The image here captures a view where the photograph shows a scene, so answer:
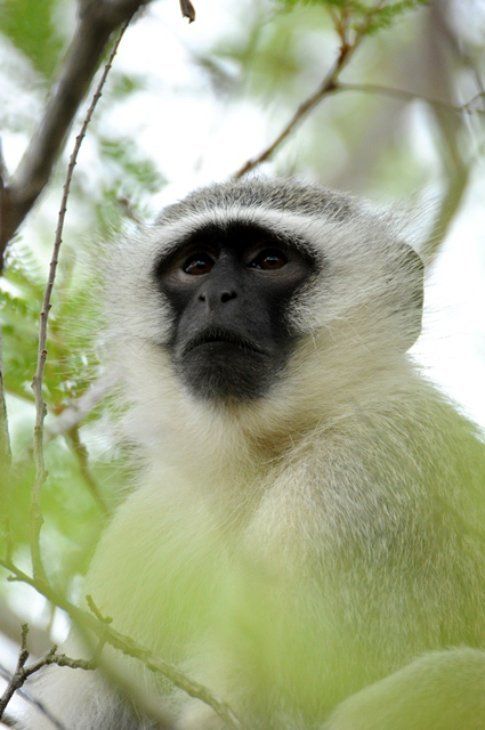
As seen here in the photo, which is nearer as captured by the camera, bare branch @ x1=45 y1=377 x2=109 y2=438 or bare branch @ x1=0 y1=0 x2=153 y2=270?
bare branch @ x1=0 y1=0 x2=153 y2=270

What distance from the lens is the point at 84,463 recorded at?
4742mm

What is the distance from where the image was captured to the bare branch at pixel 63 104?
255 cm

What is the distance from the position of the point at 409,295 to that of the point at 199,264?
0.93 metres

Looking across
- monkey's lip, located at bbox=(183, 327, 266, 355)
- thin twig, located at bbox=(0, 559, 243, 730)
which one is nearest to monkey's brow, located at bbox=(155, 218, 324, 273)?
monkey's lip, located at bbox=(183, 327, 266, 355)

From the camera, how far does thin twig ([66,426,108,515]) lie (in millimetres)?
4396

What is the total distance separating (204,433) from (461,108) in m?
1.89

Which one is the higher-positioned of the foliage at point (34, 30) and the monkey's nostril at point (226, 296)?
the foliage at point (34, 30)

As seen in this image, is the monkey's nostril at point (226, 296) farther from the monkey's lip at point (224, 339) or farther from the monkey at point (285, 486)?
the monkey's lip at point (224, 339)

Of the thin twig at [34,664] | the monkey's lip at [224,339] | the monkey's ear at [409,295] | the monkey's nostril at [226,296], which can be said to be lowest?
the thin twig at [34,664]

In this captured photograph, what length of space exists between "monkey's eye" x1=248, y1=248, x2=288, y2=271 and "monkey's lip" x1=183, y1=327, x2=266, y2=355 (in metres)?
0.48

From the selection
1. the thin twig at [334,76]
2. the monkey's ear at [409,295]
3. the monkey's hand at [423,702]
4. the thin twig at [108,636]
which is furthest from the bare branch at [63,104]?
the thin twig at [334,76]

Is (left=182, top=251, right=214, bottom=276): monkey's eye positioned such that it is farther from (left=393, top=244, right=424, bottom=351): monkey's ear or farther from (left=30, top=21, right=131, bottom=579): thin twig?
(left=30, top=21, right=131, bottom=579): thin twig

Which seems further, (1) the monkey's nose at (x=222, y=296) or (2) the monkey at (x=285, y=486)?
(1) the monkey's nose at (x=222, y=296)

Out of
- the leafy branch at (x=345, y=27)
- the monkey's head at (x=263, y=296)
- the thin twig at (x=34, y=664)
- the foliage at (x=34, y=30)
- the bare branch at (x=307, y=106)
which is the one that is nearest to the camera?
the thin twig at (x=34, y=664)
